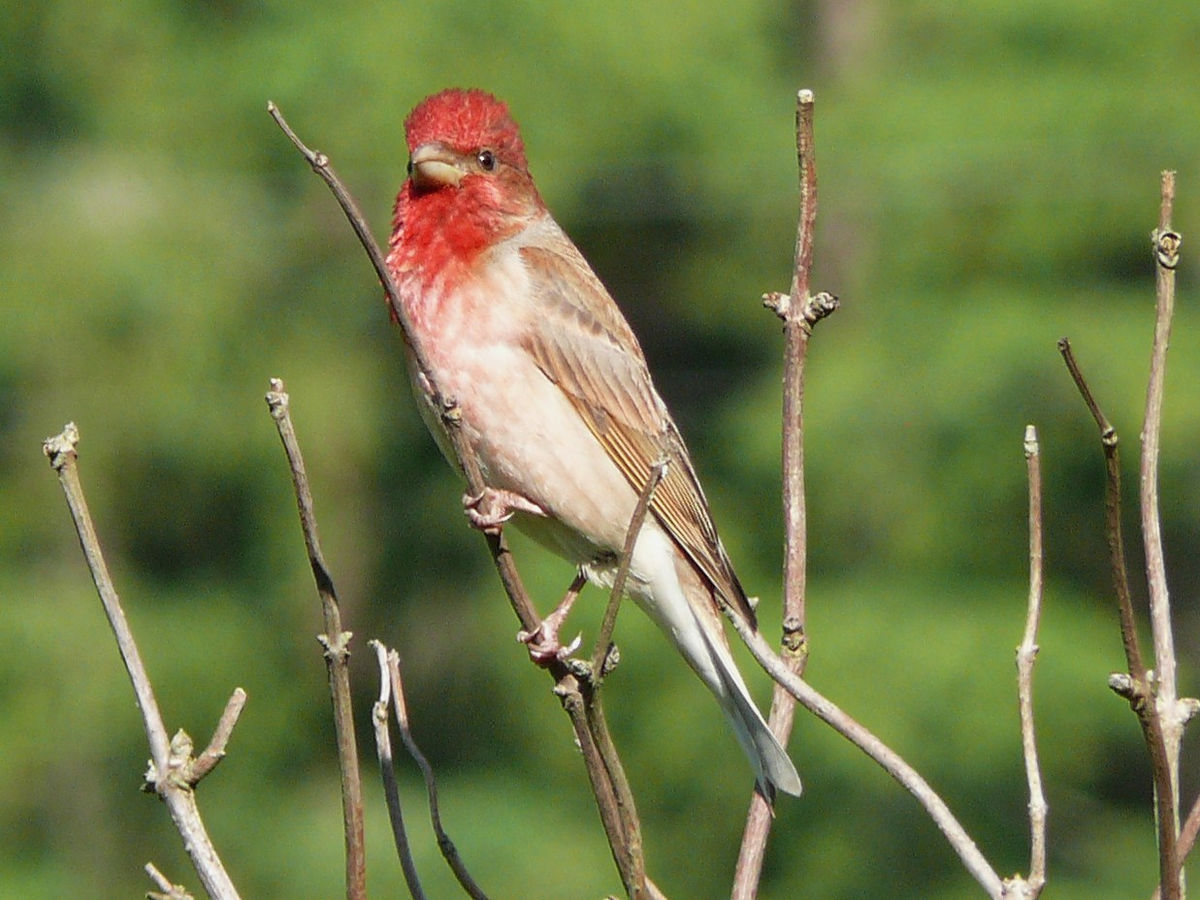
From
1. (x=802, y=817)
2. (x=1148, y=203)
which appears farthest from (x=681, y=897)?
(x=1148, y=203)

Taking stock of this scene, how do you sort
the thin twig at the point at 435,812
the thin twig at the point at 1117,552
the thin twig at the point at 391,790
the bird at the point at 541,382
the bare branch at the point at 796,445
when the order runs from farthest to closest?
the bird at the point at 541,382
the bare branch at the point at 796,445
the thin twig at the point at 435,812
the thin twig at the point at 391,790
the thin twig at the point at 1117,552

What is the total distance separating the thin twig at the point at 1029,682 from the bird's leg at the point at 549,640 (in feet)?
2.23

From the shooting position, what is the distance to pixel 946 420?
13.7 meters

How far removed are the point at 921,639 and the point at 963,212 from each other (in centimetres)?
320

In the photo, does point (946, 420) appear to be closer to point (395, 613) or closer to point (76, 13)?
point (395, 613)

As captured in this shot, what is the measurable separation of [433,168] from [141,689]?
2.67 meters

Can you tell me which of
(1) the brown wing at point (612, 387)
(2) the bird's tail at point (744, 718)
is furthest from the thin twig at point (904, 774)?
(1) the brown wing at point (612, 387)

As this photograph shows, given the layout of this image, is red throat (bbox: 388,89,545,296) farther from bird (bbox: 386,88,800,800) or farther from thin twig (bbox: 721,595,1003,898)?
thin twig (bbox: 721,595,1003,898)

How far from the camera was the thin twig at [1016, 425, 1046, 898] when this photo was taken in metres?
2.49

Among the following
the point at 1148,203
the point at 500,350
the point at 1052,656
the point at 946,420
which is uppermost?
the point at 1148,203

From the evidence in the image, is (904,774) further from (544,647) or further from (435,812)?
(544,647)

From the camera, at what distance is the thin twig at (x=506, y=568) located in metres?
2.53

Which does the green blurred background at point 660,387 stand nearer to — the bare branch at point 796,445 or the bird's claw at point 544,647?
the bird's claw at point 544,647

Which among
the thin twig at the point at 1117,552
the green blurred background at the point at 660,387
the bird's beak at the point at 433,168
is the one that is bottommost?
the thin twig at the point at 1117,552
